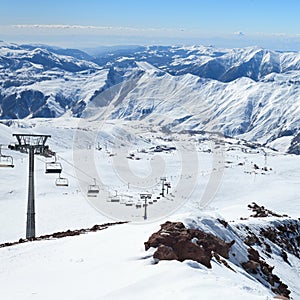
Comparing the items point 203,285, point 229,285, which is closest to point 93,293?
point 203,285

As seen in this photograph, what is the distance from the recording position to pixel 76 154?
566 ft

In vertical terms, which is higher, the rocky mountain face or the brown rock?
the brown rock

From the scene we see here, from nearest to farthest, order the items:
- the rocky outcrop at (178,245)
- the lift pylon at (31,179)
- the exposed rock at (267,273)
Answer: the rocky outcrop at (178,245) → the exposed rock at (267,273) → the lift pylon at (31,179)

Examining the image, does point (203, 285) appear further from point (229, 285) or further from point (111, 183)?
point (111, 183)

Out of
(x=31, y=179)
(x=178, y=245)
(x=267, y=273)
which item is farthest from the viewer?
(x=31, y=179)

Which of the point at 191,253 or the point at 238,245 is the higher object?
the point at 191,253

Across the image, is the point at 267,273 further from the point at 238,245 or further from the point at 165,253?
the point at 165,253

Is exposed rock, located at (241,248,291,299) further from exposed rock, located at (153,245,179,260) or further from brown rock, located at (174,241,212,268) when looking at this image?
exposed rock, located at (153,245,179,260)

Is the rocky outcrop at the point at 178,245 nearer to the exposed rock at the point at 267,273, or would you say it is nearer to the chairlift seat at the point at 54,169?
the exposed rock at the point at 267,273

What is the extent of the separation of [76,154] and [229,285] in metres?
157

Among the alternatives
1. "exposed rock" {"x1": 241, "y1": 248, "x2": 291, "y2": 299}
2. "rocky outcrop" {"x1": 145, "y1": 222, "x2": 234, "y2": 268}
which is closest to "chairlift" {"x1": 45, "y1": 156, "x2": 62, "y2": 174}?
"rocky outcrop" {"x1": 145, "y1": 222, "x2": 234, "y2": 268}

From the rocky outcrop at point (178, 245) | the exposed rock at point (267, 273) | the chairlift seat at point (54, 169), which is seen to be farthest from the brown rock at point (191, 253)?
the chairlift seat at point (54, 169)

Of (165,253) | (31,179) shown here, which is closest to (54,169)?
(31,179)

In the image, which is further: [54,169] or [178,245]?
[54,169]
